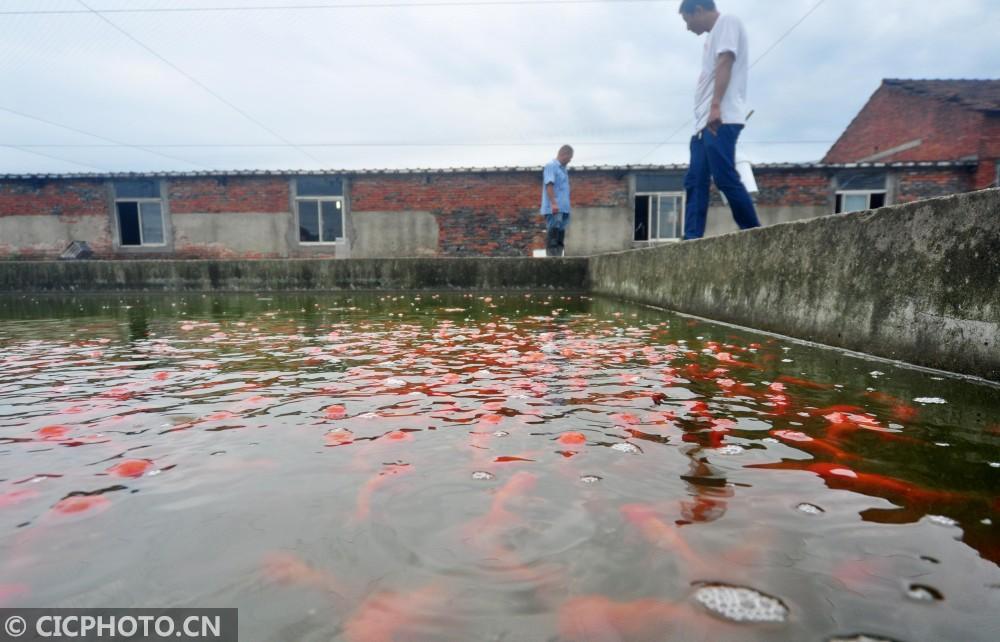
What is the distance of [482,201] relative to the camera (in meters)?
14.9

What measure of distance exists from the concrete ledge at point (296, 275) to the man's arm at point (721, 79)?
4536 mm

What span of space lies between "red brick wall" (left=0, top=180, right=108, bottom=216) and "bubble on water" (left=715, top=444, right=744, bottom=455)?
62.4ft

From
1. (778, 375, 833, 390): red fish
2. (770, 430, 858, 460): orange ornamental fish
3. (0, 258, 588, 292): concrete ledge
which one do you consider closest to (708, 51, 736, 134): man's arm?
(778, 375, 833, 390): red fish

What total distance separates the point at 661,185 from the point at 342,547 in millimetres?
15785

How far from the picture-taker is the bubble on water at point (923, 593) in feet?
2.55

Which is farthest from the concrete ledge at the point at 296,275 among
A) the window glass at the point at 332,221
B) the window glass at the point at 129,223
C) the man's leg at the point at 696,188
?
the window glass at the point at 129,223

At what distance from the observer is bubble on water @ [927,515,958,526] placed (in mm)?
982

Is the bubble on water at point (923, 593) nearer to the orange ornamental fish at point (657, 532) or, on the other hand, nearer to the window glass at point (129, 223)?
the orange ornamental fish at point (657, 532)

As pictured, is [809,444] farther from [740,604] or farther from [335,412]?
[335,412]

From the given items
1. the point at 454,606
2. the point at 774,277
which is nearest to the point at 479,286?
the point at 774,277

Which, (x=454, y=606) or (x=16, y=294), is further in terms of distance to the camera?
(x=16, y=294)

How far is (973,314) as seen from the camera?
76.7 inches

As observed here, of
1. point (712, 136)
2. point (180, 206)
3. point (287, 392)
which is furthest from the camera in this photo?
point (180, 206)

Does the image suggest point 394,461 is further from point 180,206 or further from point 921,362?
point 180,206
